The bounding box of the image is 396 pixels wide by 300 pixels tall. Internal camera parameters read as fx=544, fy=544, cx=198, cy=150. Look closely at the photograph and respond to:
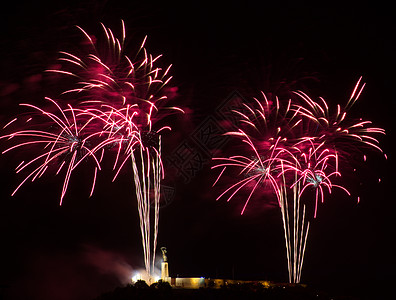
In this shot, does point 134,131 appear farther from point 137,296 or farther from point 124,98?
point 137,296

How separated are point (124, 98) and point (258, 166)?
11.3m

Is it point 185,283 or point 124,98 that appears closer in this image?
point 124,98

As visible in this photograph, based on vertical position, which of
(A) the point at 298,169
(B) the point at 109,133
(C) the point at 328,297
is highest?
(B) the point at 109,133

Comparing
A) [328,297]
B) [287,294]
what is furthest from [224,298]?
[328,297]

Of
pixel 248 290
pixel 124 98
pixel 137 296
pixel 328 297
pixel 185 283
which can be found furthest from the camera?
pixel 185 283

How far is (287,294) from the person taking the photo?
94.6 ft

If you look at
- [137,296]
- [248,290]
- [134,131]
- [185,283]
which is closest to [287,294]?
[248,290]

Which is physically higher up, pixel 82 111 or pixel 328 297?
pixel 82 111

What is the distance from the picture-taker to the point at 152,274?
126 feet

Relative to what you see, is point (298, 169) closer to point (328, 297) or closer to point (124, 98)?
point (328, 297)

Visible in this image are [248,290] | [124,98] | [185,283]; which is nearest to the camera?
[248,290]

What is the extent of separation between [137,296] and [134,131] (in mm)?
12806

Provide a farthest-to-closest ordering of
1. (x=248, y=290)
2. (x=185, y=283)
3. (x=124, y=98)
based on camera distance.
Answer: (x=185, y=283), (x=124, y=98), (x=248, y=290)

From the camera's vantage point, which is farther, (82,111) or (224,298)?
(82,111)
